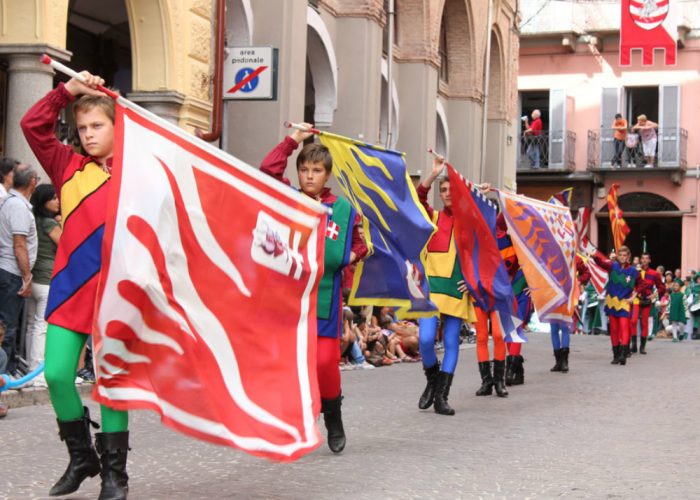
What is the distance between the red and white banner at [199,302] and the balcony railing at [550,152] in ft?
→ 122

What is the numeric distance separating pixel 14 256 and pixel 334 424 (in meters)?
4.25

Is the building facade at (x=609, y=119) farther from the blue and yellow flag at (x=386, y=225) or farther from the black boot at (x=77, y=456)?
the black boot at (x=77, y=456)

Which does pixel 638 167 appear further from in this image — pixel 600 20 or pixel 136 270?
pixel 136 270

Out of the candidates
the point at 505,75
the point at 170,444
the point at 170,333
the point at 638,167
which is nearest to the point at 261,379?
the point at 170,333

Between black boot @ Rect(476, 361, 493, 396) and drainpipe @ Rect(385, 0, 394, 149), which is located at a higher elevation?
drainpipe @ Rect(385, 0, 394, 149)

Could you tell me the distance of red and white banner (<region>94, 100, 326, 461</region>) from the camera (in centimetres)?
557

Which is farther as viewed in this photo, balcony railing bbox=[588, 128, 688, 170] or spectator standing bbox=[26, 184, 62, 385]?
balcony railing bbox=[588, 128, 688, 170]

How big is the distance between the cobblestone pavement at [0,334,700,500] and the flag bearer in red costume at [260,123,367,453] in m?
0.35

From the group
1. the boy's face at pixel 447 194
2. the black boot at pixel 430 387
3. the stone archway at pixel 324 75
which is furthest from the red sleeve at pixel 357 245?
the stone archway at pixel 324 75

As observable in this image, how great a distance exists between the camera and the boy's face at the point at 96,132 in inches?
237

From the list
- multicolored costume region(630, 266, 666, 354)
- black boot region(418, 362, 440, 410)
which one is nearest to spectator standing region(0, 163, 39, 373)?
black boot region(418, 362, 440, 410)

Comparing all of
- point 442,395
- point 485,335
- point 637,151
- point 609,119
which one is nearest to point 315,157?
point 442,395

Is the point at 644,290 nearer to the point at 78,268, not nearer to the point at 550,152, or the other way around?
the point at 78,268

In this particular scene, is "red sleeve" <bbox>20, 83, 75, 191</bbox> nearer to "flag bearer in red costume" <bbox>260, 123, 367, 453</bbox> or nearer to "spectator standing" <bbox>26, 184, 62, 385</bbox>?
"flag bearer in red costume" <bbox>260, 123, 367, 453</bbox>
